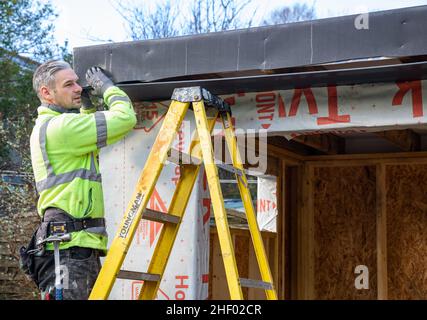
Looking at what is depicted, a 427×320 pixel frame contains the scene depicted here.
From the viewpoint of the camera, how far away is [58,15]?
17094mm

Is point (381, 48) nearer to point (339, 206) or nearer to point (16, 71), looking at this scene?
point (339, 206)

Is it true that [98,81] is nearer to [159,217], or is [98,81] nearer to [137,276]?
[159,217]

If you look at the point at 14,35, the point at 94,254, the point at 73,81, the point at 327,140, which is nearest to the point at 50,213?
the point at 94,254

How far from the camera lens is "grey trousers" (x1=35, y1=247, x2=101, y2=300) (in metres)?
3.97

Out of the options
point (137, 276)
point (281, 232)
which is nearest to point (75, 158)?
point (137, 276)

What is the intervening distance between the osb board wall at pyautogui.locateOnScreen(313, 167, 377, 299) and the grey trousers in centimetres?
525

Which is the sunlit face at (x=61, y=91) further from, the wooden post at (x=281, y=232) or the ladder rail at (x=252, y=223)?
the wooden post at (x=281, y=232)

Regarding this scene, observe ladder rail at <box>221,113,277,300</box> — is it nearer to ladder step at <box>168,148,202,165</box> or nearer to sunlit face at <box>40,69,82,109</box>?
ladder step at <box>168,148,202,165</box>

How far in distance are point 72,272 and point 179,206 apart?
3.20 feet

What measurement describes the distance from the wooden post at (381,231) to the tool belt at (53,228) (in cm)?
524

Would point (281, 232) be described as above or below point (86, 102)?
below

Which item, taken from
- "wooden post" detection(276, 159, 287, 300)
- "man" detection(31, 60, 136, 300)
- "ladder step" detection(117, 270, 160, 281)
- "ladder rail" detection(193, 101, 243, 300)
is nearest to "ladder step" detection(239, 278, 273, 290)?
"ladder rail" detection(193, 101, 243, 300)

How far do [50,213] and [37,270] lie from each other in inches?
14.2

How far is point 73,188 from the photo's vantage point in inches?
160
